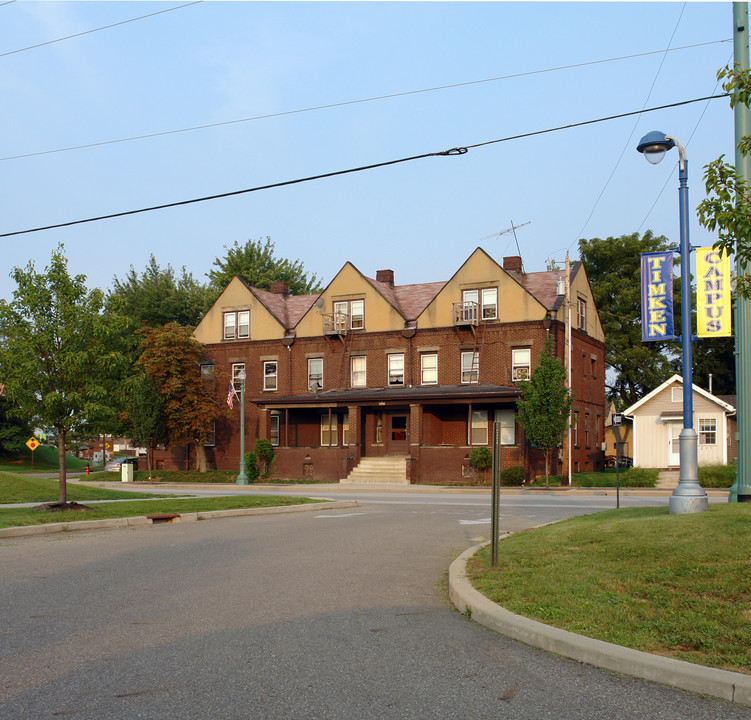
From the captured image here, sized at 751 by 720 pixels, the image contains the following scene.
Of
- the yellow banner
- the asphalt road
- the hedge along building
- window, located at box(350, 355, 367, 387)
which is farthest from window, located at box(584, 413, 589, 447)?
the asphalt road

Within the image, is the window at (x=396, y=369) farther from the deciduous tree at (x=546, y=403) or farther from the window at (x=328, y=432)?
the deciduous tree at (x=546, y=403)

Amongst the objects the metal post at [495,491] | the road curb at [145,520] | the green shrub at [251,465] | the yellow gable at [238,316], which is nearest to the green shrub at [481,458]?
the green shrub at [251,465]

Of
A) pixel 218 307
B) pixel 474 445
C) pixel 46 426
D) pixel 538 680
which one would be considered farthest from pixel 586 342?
pixel 538 680

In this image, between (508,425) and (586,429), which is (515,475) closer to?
(508,425)

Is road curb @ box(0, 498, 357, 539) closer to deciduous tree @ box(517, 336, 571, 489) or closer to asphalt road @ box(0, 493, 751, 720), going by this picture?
asphalt road @ box(0, 493, 751, 720)

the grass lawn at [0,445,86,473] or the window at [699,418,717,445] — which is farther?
the grass lawn at [0,445,86,473]

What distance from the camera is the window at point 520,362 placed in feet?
130

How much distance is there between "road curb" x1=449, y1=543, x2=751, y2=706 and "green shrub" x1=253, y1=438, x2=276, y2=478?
36754 millimetres

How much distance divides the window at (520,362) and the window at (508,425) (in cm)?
167

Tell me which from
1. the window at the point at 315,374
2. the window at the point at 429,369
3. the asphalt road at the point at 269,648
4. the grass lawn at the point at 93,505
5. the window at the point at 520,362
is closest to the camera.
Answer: the asphalt road at the point at 269,648

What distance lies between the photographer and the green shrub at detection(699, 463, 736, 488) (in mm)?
34044

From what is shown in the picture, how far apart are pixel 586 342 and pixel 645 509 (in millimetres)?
29529

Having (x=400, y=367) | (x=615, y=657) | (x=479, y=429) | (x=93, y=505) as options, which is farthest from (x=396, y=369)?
(x=615, y=657)

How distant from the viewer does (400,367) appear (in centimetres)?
4309
